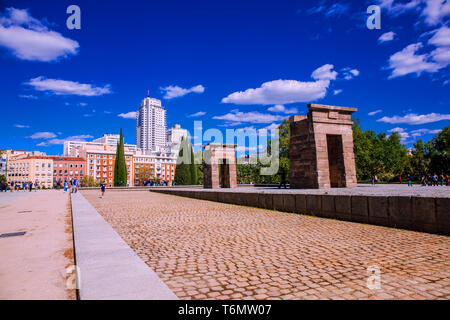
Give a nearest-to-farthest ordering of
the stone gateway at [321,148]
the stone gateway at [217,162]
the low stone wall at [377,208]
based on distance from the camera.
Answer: the low stone wall at [377,208], the stone gateway at [321,148], the stone gateway at [217,162]

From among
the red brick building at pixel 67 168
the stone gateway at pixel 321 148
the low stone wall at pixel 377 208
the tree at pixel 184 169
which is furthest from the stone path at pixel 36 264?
the red brick building at pixel 67 168

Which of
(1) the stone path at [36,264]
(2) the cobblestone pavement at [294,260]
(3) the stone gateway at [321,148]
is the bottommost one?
(2) the cobblestone pavement at [294,260]

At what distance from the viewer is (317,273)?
12.1ft

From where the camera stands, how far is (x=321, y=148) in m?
15.9

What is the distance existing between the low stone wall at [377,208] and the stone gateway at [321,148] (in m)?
5.52

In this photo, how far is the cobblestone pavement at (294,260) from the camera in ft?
10.3

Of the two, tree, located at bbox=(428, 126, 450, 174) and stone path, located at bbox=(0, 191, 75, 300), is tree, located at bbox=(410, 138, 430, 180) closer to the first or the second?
tree, located at bbox=(428, 126, 450, 174)

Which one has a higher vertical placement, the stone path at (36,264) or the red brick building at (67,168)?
the red brick building at (67,168)

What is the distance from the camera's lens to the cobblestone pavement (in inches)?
123

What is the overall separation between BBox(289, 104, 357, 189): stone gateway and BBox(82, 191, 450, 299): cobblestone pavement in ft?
29.1

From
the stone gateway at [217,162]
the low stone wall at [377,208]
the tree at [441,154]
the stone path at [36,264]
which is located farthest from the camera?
the tree at [441,154]

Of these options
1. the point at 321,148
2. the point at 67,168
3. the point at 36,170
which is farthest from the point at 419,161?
the point at 36,170

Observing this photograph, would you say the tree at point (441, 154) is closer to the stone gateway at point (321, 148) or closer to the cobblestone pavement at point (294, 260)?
the stone gateway at point (321, 148)
